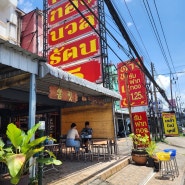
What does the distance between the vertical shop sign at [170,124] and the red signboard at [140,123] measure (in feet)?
19.9

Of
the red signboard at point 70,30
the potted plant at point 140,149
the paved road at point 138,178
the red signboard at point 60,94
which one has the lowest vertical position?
the paved road at point 138,178

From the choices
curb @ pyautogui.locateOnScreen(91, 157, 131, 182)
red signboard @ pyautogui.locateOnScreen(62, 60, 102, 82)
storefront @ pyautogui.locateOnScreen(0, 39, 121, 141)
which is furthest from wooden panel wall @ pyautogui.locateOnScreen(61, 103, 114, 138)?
red signboard @ pyautogui.locateOnScreen(62, 60, 102, 82)

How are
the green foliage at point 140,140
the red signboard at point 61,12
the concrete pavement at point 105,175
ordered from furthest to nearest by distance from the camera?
1. the red signboard at point 61,12
2. the green foliage at point 140,140
3. the concrete pavement at point 105,175

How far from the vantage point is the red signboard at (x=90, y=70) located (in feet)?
41.3

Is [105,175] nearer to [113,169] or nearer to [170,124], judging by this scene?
[113,169]

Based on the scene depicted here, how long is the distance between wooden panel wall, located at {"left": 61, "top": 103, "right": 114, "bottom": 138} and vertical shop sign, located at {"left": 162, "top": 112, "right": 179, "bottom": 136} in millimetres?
7008

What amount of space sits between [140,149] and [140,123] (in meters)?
1.29

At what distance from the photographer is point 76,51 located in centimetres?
1355

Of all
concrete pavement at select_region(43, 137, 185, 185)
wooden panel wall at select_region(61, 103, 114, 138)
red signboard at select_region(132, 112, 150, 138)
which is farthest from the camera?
wooden panel wall at select_region(61, 103, 114, 138)

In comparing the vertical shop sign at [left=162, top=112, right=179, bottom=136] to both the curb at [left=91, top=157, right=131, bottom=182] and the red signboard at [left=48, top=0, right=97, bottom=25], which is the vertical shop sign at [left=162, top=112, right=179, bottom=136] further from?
the red signboard at [left=48, top=0, right=97, bottom=25]

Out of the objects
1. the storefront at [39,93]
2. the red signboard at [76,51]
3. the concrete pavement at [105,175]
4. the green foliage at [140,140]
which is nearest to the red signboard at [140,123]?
the green foliage at [140,140]

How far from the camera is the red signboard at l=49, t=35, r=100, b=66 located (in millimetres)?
12938

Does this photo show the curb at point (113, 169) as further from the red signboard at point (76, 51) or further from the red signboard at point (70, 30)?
the red signboard at point (70, 30)

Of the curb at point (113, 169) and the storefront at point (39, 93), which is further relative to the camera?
the curb at point (113, 169)
